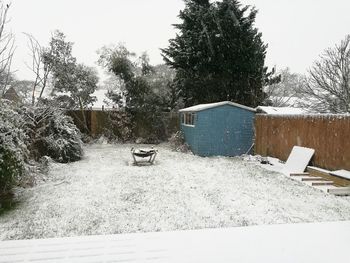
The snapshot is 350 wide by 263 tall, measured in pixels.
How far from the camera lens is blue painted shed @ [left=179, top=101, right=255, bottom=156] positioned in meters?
13.7

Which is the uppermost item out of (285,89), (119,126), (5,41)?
(285,89)

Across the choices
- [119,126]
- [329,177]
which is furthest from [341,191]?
[119,126]

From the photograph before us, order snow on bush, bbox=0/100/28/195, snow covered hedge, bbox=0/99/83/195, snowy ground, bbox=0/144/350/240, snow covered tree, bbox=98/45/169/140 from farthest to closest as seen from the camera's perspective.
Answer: snow covered tree, bbox=98/45/169/140
snow covered hedge, bbox=0/99/83/195
snow on bush, bbox=0/100/28/195
snowy ground, bbox=0/144/350/240

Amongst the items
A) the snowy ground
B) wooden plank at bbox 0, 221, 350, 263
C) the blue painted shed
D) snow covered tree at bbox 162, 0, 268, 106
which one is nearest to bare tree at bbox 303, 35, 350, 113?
the blue painted shed

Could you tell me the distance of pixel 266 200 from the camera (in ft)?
22.1

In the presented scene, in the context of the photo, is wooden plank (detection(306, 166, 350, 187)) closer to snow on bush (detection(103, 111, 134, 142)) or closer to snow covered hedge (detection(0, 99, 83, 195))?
snow covered hedge (detection(0, 99, 83, 195))

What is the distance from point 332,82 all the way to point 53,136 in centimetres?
1274

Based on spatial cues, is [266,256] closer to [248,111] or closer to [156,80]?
[248,111]

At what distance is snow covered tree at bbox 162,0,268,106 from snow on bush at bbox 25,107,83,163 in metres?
10.4

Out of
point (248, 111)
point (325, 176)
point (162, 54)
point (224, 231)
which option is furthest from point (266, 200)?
point (162, 54)

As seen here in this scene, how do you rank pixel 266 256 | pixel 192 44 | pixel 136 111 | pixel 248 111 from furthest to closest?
pixel 192 44 < pixel 136 111 < pixel 248 111 < pixel 266 256

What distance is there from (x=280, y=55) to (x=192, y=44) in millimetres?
28076

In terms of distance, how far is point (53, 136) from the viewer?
37.4 ft

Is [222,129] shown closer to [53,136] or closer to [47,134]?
[53,136]
